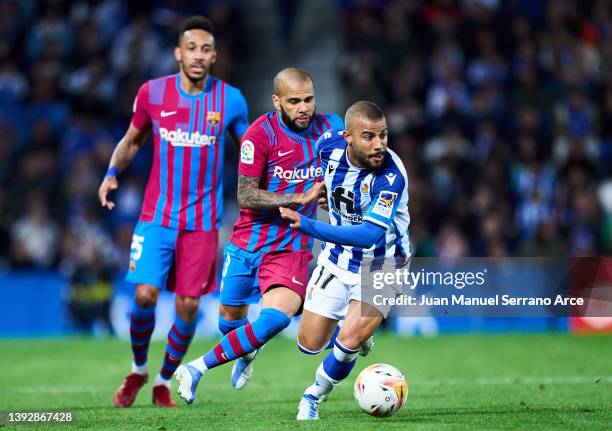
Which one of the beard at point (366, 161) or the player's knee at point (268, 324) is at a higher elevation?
the beard at point (366, 161)

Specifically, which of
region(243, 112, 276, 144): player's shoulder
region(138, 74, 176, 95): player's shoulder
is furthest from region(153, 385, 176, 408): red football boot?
region(138, 74, 176, 95): player's shoulder

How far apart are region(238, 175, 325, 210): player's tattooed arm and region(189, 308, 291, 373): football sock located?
2.39 feet

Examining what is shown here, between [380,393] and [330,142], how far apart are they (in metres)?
1.75

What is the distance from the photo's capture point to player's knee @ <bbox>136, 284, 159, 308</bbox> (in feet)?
27.7

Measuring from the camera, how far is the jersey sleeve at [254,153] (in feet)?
25.3

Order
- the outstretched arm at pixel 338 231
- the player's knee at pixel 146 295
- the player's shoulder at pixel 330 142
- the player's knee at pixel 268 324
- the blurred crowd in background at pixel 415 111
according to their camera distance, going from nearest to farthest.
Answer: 1. the outstretched arm at pixel 338 231
2. the player's knee at pixel 268 324
3. the player's shoulder at pixel 330 142
4. the player's knee at pixel 146 295
5. the blurred crowd in background at pixel 415 111

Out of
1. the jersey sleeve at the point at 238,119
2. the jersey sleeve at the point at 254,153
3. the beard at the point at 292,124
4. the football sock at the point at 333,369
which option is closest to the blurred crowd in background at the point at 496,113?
the jersey sleeve at the point at 238,119

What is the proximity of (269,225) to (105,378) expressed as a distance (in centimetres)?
390

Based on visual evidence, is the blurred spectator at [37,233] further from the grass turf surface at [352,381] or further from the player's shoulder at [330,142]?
the player's shoulder at [330,142]

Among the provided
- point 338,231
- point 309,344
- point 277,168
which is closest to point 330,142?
point 277,168

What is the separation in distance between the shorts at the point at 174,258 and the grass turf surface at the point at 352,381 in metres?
0.95

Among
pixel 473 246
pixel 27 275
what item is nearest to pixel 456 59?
pixel 473 246

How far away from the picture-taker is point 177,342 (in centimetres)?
864

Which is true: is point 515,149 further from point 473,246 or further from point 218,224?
point 218,224
